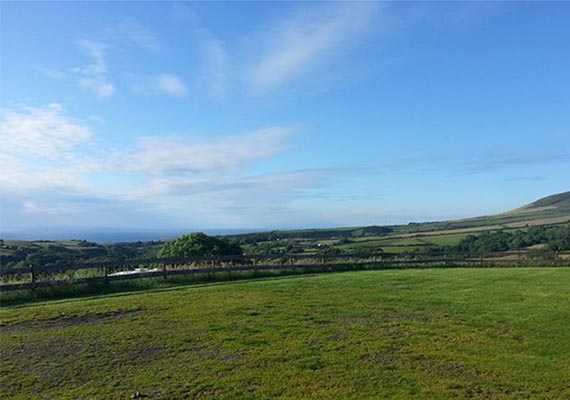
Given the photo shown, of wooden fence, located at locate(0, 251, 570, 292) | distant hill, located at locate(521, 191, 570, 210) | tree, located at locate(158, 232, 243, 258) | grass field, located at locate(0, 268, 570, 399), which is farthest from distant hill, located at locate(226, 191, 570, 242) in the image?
grass field, located at locate(0, 268, 570, 399)

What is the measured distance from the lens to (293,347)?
28.3 feet

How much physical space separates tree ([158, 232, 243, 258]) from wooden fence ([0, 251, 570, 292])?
422 cm

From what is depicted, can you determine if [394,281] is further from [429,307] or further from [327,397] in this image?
[327,397]

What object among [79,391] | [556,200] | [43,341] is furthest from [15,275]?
[556,200]

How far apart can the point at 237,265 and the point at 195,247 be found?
23.4 feet

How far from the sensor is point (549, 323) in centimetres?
1041

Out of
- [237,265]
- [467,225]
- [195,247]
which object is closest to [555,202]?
[467,225]

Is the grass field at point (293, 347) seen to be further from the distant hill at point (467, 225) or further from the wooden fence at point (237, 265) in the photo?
the distant hill at point (467, 225)

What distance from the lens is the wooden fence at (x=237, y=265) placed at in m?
17.9

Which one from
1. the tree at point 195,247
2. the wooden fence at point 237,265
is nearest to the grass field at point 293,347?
the wooden fence at point 237,265

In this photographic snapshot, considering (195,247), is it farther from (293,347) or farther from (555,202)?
(555,202)

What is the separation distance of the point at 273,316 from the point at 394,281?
30.8 feet

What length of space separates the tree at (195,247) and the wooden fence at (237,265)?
422cm

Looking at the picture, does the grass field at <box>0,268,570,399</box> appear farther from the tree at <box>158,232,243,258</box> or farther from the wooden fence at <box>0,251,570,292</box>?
the tree at <box>158,232,243,258</box>
